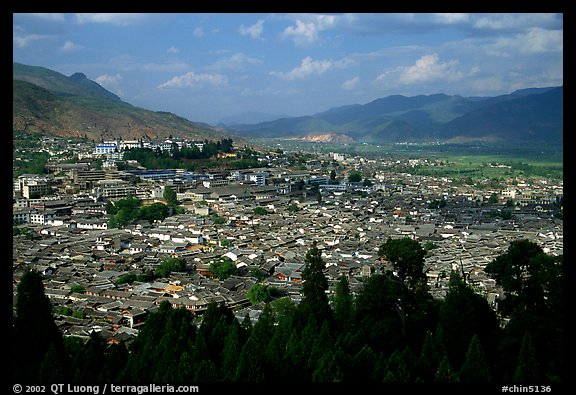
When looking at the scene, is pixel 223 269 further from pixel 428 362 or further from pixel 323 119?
pixel 323 119

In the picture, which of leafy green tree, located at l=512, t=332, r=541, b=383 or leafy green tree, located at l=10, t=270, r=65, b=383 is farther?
leafy green tree, located at l=10, t=270, r=65, b=383

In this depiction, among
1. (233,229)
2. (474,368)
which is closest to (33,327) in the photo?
(474,368)

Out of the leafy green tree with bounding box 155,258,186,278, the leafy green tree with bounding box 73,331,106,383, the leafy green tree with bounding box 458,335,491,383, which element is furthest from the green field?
the leafy green tree with bounding box 73,331,106,383

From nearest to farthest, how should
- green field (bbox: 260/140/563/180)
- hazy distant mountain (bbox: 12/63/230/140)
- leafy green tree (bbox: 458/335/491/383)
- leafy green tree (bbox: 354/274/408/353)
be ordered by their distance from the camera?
leafy green tree (bbox: 458/335/491/383) < leafy green tree (bbox: 354/274/408/353) < green field (bbox: 260/140/563/180) < hazy distant mountain (bbox: 12/63/230/140)

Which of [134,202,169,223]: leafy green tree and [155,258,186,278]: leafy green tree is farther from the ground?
[134,202,169,223]: leafy green tree

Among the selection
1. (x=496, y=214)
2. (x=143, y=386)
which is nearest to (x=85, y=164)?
(x=496, y=214)

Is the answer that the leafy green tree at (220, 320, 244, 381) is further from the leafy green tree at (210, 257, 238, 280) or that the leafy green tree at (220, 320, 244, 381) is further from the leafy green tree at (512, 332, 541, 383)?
the leafy green tree at (210, 257, 238, 280)
